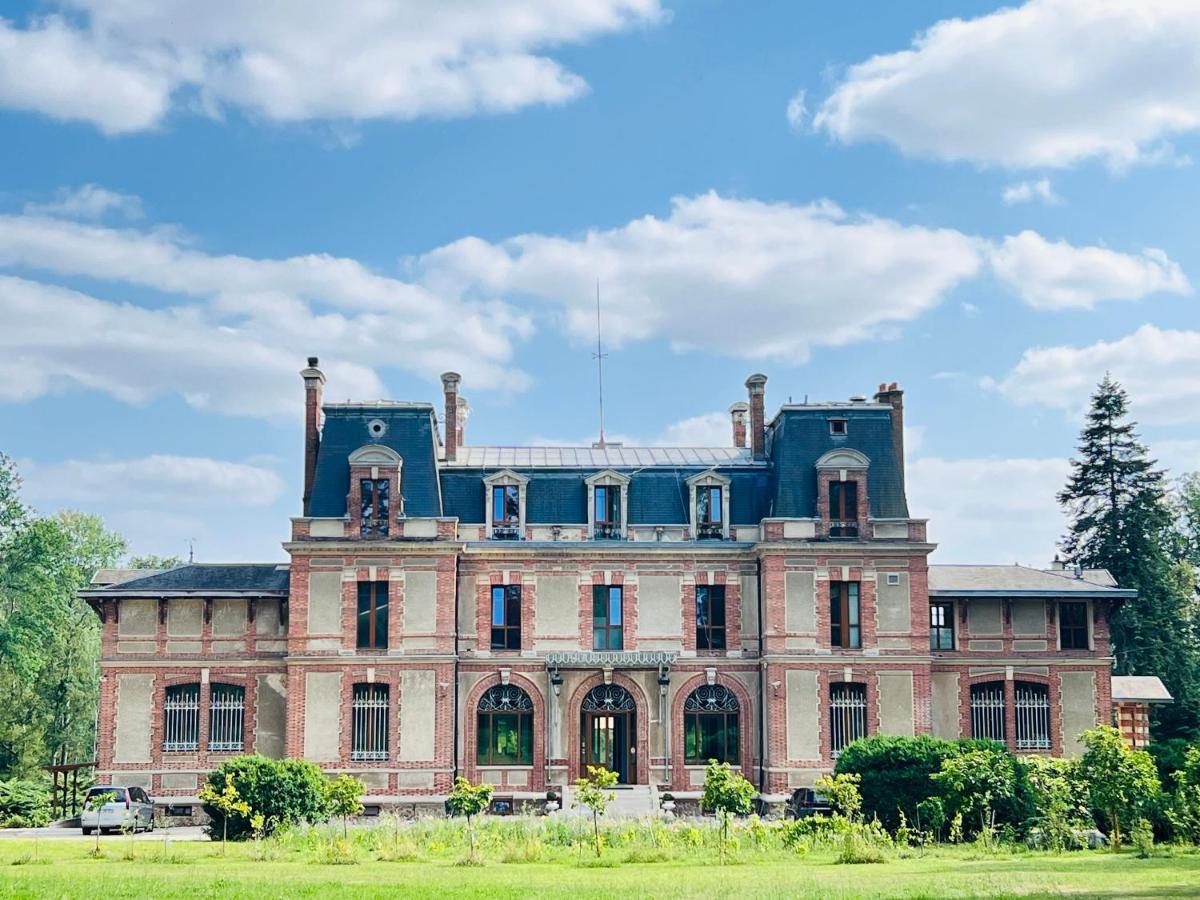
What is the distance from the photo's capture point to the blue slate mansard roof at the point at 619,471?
128 feet

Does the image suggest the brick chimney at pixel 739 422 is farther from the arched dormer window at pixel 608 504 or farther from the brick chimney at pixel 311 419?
the brick chimney at pixel 311 419

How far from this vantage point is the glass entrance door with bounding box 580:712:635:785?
3916 cm

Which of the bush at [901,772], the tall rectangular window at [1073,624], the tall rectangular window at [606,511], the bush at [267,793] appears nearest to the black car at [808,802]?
the bush at [901,772]

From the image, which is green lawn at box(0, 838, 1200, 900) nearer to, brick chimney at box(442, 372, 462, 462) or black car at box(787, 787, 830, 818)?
black car at box(787, 787, 830, 818)

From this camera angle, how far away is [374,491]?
127 feet

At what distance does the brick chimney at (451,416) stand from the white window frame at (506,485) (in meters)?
2.13

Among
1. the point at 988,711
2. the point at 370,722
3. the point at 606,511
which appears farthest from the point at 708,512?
the point at 370,722

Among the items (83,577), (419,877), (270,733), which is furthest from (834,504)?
(83,577)

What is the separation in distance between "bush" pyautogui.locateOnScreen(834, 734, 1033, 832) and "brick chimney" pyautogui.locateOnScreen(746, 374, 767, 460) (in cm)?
1365

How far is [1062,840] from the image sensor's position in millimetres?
25594

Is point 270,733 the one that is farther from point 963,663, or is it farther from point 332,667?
point 963,663

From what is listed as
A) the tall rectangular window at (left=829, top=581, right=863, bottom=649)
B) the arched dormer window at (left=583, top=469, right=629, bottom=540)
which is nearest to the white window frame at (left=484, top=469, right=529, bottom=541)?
the arched dormer window at (left=583, top=469, right=629, bottom=540)

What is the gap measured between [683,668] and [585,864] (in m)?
15.5

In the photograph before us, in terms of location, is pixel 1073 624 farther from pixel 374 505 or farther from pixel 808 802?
pixel 374 505
